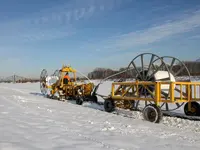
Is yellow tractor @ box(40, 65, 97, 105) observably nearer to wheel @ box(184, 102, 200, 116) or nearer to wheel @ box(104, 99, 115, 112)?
wheel @ box(104, 99, 115, 112)

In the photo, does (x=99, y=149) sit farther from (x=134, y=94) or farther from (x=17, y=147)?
(x=134, y=94)

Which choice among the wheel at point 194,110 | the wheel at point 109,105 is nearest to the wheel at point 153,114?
the wheel at point 194,110

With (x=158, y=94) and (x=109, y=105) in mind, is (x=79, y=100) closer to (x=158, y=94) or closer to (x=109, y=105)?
(x=109, y=105)

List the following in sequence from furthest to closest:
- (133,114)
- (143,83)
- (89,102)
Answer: (89,102) < (133,114) < (143,83)

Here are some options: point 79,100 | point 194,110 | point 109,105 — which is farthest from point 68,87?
point 194,110

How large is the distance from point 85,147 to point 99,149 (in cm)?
27

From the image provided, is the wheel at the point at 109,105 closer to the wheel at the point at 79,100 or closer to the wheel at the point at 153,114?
the wheel at the point at 153,114

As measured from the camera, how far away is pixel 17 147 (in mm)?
4668

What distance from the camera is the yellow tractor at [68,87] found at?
16.6 meters

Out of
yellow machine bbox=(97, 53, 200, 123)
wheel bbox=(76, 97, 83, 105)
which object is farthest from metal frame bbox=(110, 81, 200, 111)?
wheel bbox=(76, 97, 83, 105)

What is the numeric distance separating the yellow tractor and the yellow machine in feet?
12.1

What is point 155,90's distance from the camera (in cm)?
1015

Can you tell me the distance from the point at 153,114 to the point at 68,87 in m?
9.48

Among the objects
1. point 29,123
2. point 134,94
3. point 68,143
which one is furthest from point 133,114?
point 68,143
